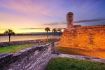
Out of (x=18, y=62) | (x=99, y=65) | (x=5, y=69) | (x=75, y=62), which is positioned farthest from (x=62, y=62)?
(x=5, y=69)

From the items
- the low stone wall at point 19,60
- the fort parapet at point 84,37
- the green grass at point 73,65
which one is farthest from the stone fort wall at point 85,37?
the low stone wall at point 19,60

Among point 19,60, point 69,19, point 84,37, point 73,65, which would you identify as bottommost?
point 73,65

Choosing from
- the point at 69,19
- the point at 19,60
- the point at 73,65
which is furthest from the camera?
the point at 69,19

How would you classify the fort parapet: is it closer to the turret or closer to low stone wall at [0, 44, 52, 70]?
the turret

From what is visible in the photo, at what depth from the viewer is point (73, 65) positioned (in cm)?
1262

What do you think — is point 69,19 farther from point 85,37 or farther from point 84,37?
point 85,37

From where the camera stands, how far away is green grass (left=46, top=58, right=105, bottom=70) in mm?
12014

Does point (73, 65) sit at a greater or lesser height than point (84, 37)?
lesser

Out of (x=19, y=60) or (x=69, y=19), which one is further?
(x=69, y=19)

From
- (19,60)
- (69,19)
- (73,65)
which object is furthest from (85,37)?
(19,60)

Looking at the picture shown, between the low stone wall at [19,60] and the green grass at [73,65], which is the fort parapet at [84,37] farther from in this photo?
the low stone wall at [19,60]

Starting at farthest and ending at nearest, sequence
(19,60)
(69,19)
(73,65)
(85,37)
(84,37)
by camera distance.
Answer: (69,19) < (84,37) < (85,37) < (73,65) < (19,60)

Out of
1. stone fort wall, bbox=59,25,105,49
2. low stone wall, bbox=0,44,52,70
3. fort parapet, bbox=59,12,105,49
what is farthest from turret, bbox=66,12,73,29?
low stone wall, bbox=0,44,52,70

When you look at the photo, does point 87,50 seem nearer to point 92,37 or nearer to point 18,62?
point 92,37
